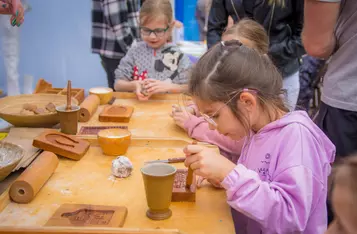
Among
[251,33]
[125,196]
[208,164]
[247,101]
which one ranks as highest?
[251,33]

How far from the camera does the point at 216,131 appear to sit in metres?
1.61

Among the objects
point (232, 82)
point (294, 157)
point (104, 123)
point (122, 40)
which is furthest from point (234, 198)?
point (122, 40)

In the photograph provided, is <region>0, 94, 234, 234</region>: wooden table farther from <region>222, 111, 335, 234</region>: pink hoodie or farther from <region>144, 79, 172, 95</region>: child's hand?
<region>144, 79, 172, 95</region>: child's hand

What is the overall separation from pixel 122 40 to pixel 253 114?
1.97 m

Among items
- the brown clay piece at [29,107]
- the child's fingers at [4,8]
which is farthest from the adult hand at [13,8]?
the brown clay piece at [29,107]

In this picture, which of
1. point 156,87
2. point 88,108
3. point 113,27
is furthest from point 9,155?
point 113,27

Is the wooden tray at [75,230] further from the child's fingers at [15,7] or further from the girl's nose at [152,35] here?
the girl's nose at [152,35]

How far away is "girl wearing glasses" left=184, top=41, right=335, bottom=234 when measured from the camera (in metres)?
1.04

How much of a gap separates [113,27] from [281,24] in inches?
49.2

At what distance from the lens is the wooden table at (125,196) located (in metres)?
1.06

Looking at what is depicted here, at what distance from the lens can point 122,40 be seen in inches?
118

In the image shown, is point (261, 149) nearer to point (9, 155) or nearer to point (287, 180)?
point (287, 180)

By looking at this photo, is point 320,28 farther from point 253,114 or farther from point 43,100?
point 43,100

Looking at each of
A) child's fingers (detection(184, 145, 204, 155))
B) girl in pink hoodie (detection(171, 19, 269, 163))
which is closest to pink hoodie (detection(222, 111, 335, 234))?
child's fingers (detection(184, 145, 204, 155))
